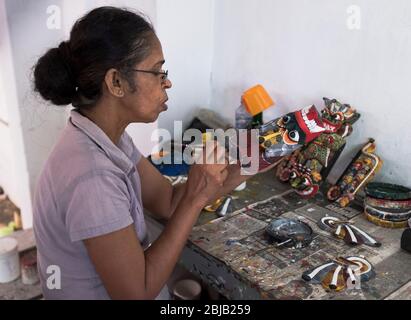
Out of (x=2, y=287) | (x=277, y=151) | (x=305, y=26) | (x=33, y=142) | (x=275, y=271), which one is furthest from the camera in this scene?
(x=33, y=142)

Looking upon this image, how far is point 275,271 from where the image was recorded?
92cm

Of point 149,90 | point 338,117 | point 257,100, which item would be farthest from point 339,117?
point 149,90

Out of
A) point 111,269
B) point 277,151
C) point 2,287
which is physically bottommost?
point 2,287

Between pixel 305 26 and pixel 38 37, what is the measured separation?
108 centimetres

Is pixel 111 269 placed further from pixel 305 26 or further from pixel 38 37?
pixel 38 37

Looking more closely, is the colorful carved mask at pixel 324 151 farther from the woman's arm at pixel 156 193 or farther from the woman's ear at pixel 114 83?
the woman's ear at pixel 114 83

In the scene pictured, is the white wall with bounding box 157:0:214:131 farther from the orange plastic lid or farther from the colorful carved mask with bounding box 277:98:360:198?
the colorful carved mask with bounding box 277:98:360:198

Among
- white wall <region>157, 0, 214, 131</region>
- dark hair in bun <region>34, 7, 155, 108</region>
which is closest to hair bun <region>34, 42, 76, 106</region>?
dark hair in bun <region>34, 7, 155, 108</region>

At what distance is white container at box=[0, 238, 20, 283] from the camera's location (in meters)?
1.65

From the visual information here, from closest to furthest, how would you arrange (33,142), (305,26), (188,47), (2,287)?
(305,26), (188,47), (2,287), (33,142)

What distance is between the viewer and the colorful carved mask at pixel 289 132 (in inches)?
43.6

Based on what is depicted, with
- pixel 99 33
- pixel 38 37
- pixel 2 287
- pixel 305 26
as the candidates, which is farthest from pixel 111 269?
pixel 38 37

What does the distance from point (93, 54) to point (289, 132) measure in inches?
21.1

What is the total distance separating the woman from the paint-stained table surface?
0.14 m
